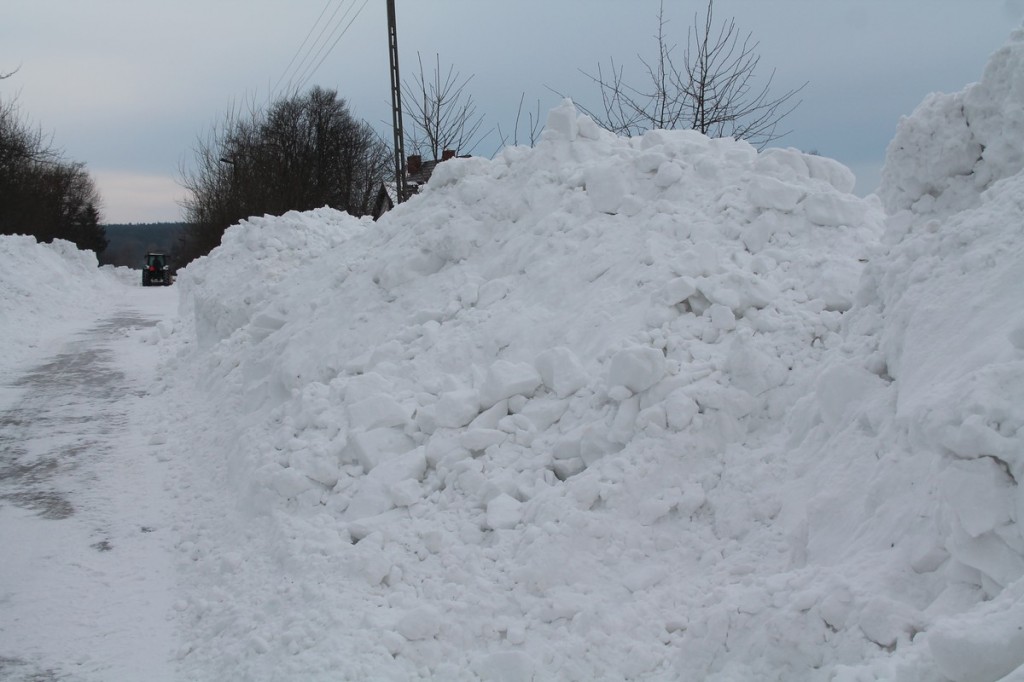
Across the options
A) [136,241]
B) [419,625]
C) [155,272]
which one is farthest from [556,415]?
[136,241]

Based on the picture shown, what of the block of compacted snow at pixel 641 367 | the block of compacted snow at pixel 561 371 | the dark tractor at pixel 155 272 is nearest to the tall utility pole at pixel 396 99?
the block of compacted snow at pixel 561 371

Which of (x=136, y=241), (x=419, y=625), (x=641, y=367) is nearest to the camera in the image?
(x=419, y=625)

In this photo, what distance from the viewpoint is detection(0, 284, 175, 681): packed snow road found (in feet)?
15.0

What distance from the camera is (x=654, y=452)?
475cm

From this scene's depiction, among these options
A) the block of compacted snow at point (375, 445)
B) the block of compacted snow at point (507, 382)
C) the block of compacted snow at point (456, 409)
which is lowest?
the block of compacted snow at point (375, 445)

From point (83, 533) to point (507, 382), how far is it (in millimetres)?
3399

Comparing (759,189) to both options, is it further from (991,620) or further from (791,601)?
(991,620)

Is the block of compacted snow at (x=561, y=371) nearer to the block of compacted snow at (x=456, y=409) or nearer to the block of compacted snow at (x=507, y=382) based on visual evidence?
the block of compacted snow at (x=507, y=382)

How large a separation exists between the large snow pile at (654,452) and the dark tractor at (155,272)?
36.5 meters

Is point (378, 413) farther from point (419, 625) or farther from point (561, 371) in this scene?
point (419, 625)

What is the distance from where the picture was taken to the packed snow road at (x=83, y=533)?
15.0ft

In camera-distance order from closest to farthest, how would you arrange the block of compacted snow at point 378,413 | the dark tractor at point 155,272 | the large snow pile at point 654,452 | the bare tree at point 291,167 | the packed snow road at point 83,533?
the large snow pile at point 654,452 → the packed snow road at point 83,533 → the block of compacted snow at point 378,413 → the bare tree at point 291,167 → the dark tractor at point 155,272

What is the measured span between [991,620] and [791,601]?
918mm

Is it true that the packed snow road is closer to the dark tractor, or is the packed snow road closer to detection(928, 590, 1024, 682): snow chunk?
detection(928, 590, 1024, 682): snow chunk
